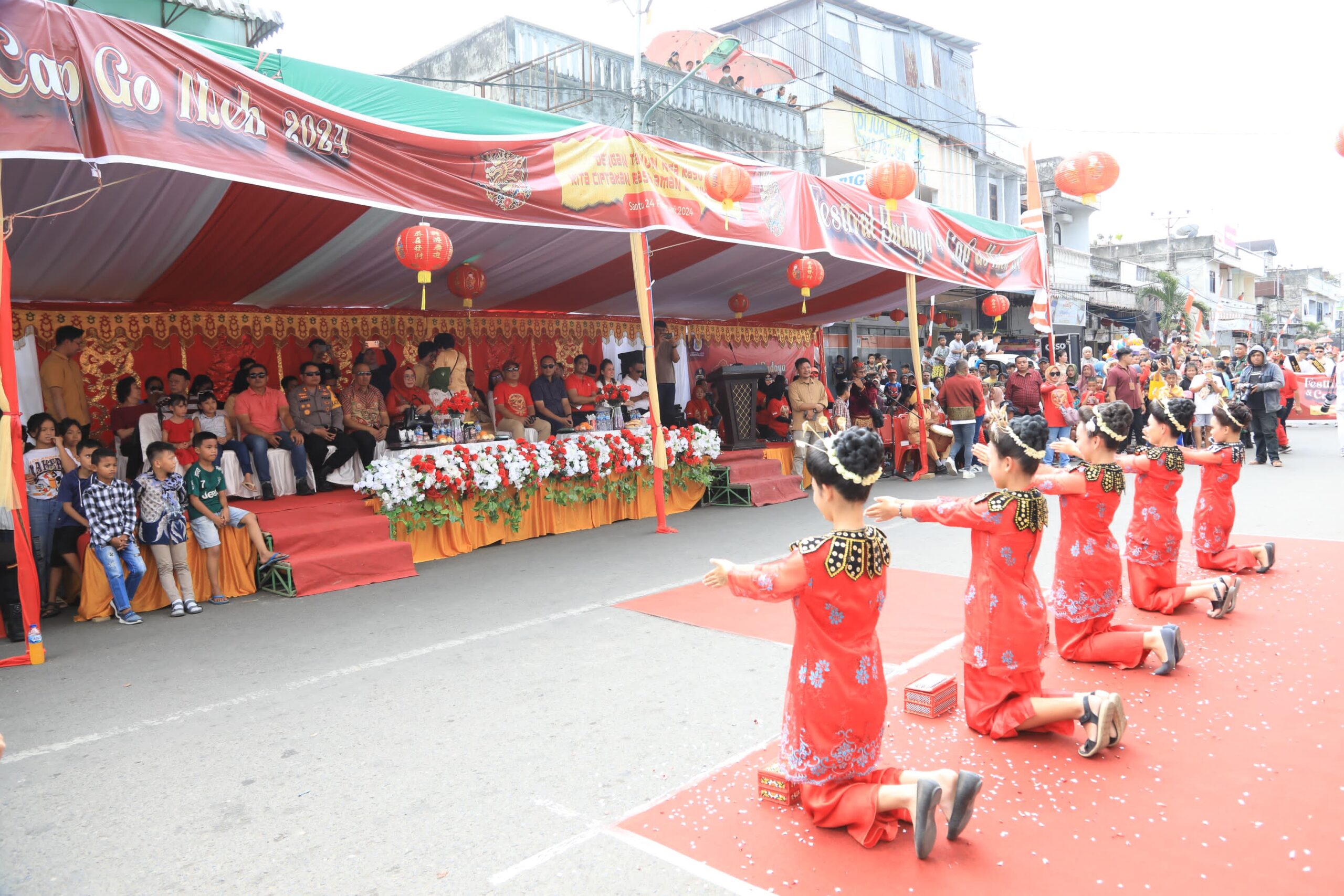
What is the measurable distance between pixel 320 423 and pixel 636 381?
463cm

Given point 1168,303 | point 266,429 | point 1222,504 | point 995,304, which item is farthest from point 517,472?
point 1168,303

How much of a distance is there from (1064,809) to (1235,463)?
3.79 m

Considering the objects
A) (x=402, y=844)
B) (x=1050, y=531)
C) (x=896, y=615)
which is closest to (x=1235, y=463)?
(x=1050, y=531)

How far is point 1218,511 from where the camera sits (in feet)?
17.8

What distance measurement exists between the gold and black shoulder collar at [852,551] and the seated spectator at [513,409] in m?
6.65

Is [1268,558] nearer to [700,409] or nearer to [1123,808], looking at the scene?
[1123,808]

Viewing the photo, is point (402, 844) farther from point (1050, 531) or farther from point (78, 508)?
point (1050, 531)

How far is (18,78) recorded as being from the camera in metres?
4.01

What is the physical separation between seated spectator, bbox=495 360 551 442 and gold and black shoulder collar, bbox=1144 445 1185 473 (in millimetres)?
5875

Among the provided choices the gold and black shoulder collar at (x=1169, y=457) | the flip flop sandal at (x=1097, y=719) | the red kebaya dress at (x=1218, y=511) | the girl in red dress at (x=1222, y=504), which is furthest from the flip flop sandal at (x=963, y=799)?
the girl in red dress at (x=1222, y=504)

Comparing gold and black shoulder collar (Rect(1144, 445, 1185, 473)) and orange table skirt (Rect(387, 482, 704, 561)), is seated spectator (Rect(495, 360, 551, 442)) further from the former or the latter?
gold and black shoulder collar (Rect(1144, 445, 1185, 473))

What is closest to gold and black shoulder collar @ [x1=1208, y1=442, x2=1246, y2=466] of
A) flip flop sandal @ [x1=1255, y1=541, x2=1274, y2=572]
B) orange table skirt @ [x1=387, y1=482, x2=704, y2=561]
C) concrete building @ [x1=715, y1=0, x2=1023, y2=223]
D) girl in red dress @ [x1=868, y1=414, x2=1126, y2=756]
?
flip flop sandal @ [x1=1255, y1=541, x2=1274, y2=572]

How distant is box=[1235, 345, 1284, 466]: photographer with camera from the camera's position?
10.9 meters

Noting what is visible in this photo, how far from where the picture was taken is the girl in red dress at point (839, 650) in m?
2.50
